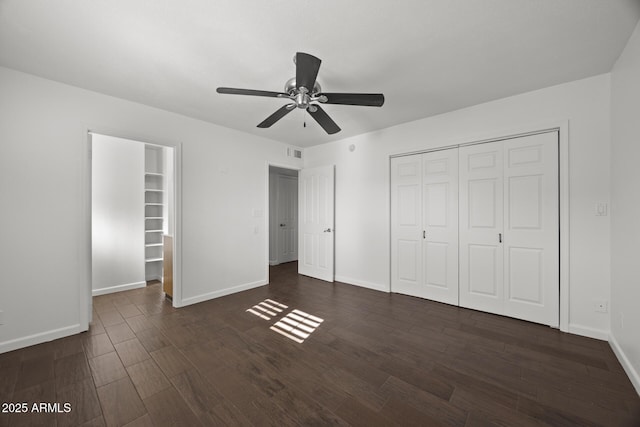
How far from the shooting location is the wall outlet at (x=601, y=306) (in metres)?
2.41

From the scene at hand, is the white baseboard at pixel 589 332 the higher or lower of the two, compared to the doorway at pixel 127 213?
lower

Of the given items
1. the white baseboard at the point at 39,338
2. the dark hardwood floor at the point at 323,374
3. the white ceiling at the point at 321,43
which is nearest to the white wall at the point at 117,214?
the dark hardwood floor at the point at 323,374

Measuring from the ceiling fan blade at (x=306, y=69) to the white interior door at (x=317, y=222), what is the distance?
8.80ft

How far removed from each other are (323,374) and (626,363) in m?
2.39

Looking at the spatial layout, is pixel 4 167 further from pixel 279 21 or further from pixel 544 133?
pixel 544 133

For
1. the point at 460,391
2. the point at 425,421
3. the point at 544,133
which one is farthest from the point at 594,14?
the point at 425,421

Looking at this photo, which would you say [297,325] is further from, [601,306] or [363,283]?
[601,306]

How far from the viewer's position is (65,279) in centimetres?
256

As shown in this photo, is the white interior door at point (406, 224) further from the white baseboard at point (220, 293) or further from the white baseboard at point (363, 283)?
the white baseboard at point (220, 293)

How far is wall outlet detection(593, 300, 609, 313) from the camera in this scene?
2.41 metres

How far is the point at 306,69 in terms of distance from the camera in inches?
68.9

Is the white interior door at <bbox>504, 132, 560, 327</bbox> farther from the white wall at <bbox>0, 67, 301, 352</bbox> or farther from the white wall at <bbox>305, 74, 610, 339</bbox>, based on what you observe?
the white wall at <bbox>0, 67, 301, 352</bbox>

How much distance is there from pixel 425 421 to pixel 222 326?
7.10ft

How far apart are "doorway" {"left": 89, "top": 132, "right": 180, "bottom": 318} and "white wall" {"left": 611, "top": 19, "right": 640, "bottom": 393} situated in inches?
187
